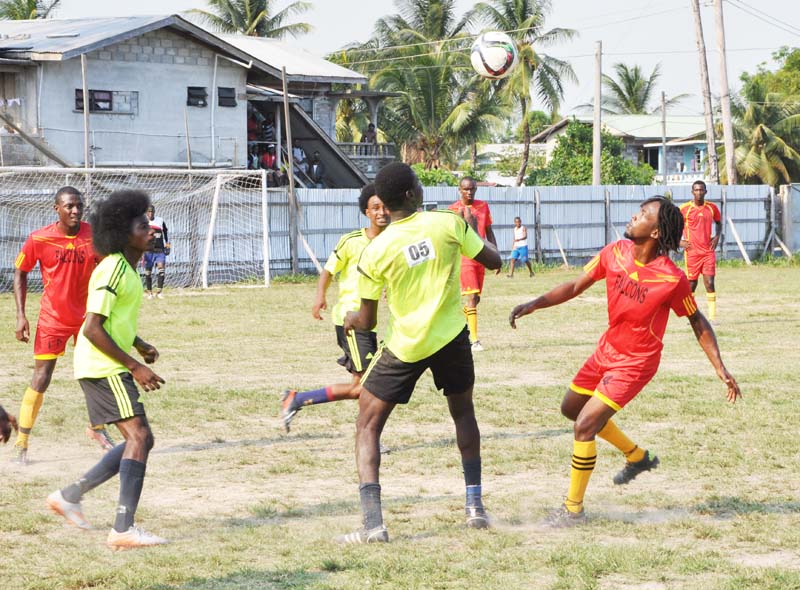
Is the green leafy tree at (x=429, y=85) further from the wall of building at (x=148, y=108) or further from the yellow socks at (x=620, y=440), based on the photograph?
the yellow socks at (x=620, y=440)

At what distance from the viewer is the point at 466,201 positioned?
1325 centimetres

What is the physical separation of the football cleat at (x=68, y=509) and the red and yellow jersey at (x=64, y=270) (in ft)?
8.04

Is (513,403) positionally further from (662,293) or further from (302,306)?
(302,306)

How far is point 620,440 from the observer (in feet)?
22.5

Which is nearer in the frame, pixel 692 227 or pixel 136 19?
pixel 692 227

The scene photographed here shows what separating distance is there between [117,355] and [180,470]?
2.17m

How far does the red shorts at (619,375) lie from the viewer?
634 cm

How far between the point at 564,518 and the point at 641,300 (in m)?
1.23

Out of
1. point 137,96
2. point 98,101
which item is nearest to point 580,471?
point 98,101

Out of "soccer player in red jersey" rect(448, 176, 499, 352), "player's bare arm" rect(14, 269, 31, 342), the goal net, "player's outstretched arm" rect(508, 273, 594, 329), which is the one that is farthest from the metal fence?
"player's outstretched arm" rect(508, 273, 594, 329)

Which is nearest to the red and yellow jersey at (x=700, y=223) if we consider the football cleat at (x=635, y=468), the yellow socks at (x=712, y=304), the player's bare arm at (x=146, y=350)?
the yellow socks at (x=712, y=304)

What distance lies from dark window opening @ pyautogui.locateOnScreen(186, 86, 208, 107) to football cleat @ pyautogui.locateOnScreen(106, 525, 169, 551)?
30.7 meters

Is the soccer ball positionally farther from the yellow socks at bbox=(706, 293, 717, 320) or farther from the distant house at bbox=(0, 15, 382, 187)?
the distant house at bbox=(0, 15, 382, 187)

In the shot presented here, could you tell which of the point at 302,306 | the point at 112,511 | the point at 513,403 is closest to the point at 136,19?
the point at 302,306
